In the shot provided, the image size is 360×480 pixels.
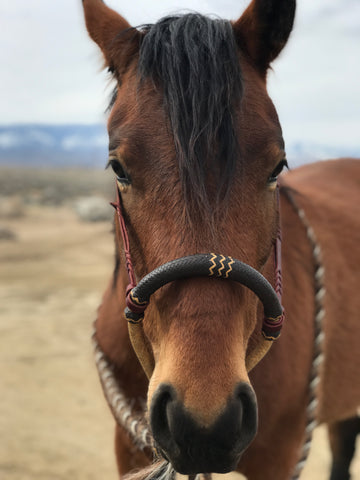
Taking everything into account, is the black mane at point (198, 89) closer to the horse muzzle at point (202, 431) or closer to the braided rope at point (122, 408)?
the horse muzzle at point (202, 431)

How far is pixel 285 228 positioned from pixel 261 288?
1133mm

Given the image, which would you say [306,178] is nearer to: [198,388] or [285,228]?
[285,228]

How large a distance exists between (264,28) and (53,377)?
4458mm

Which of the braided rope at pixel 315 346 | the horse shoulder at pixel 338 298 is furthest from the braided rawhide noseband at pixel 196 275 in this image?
the horse shoulder at pixel 338 298

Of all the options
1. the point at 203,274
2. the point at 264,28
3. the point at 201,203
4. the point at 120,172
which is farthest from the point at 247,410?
the point at 264,28

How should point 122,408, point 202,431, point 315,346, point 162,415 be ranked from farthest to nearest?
point 315,346, point 122,408, point 162,415, point 202,431

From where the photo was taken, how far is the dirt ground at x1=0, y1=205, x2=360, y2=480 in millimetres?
3713

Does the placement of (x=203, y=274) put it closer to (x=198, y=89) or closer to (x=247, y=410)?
(x=247, y=410)

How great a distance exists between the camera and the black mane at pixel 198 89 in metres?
1.34

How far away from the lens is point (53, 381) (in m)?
4.93

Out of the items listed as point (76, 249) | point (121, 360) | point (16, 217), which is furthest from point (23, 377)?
point (16, 217)

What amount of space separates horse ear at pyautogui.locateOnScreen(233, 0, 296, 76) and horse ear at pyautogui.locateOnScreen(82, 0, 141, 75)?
→ 0.40 metres

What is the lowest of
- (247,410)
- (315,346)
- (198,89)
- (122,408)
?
(122,408)

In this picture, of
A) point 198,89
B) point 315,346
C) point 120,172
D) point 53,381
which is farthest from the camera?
point 53,381
